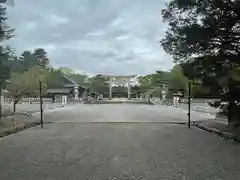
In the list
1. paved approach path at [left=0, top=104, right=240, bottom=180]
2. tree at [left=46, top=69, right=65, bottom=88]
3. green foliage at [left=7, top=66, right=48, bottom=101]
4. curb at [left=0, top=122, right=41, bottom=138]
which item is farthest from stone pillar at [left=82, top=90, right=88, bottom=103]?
paved approach path at [left=0, top=104, right=240, bottom=180]

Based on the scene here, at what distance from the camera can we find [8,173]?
7945 millimetres

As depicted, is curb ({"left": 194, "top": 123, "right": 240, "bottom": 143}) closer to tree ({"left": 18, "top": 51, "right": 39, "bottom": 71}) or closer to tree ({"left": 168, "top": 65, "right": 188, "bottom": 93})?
tree ({"left": 168, "top": 65, "right": 188, "bottom": 93})

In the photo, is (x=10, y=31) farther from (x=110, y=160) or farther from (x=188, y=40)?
(x=110, y=160)

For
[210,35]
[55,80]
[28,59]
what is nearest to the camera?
[210,35]

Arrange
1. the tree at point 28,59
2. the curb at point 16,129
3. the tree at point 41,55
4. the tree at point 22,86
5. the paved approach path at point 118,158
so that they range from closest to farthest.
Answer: the paved approach path at point 118,158
the curb at point 16,129
the tree at point 22,86
the tree at point 28,59
the tree at point 41,55

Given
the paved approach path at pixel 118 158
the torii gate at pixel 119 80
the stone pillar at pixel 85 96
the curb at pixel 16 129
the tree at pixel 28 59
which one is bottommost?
the paved approach path at pixel 118 158

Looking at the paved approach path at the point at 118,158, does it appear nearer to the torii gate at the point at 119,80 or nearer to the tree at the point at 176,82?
the tree at the point at 176,82

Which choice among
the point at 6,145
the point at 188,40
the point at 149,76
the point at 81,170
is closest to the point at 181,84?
the point at 149,76

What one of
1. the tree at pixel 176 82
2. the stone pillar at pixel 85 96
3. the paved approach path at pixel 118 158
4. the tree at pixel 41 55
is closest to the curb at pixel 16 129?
the paved approach path at pixel 118 158

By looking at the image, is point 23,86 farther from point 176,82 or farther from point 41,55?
point 41,55

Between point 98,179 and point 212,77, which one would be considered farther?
point 212,77

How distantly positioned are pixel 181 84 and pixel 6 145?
46.0 metres

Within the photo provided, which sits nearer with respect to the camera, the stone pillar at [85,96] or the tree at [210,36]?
the tree at [210,36]

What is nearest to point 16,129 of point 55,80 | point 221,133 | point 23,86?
point 221,133
